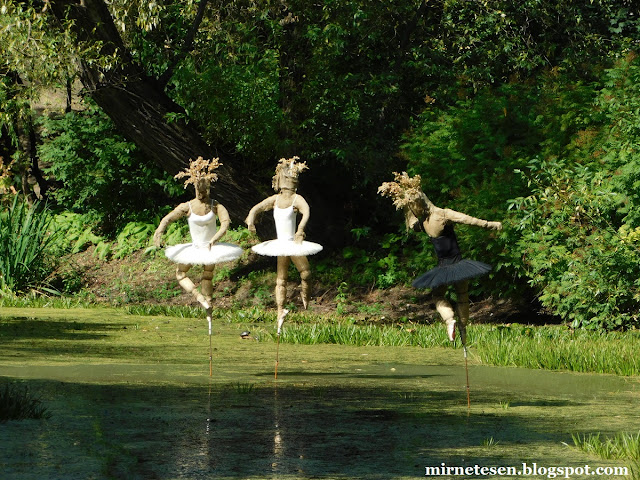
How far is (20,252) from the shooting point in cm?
1967

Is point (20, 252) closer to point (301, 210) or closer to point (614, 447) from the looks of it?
point (301, 210)

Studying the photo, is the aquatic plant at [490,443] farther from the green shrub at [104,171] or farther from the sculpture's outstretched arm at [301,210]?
the green shrub at [104,171]

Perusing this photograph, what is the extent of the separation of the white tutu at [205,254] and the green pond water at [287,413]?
1.01 meters

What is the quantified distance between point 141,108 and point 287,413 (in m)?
12.0

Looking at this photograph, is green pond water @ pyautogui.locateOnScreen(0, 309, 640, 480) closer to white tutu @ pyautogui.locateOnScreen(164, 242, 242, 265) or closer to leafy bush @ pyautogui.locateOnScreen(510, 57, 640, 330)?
white tutu @ pyautogui.locateOnScreen(164, 242, 242, 265)

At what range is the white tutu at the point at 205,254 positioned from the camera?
423 inches

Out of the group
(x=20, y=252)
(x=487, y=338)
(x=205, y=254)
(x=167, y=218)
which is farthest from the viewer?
(x=20, y=252)

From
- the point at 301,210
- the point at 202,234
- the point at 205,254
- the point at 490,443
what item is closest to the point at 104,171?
the point at 202,234

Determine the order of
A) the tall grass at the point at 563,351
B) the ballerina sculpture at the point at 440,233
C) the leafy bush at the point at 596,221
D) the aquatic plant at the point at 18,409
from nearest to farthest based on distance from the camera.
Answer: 1. the aquatic plant at the point at 18,409
2. the ballerina sculpture at the point at 440,233
3. the tall grass at the point at 563,351
4. the leafy bush at the point at 596,221

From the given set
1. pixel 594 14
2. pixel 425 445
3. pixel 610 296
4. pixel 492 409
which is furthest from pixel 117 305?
pixel 425 445

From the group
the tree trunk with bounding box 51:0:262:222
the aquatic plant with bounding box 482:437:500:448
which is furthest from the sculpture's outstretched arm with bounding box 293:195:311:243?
the tree trunk with bounding box 51:0:262:222

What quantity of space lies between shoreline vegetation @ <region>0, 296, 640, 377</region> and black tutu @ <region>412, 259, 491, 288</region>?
6.18 feet

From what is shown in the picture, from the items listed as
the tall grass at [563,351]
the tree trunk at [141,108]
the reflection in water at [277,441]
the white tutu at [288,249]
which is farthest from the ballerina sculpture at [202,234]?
the tree trunk at [141,108]

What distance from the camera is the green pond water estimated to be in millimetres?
5523
